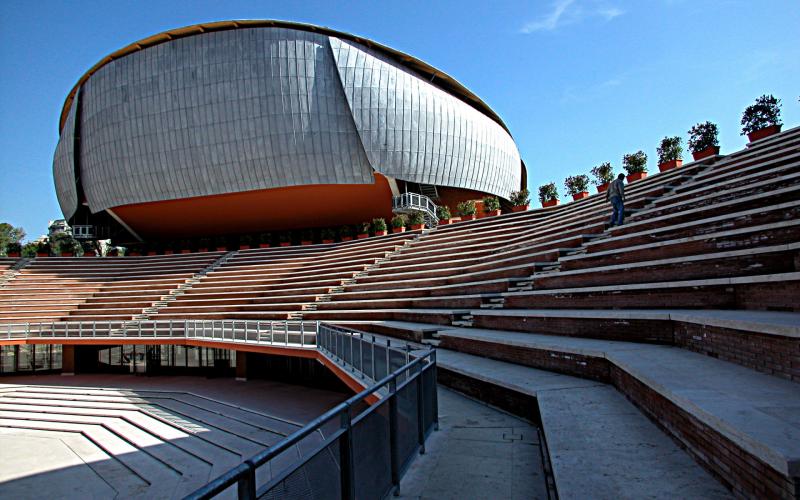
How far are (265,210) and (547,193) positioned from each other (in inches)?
840

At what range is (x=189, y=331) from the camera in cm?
2108

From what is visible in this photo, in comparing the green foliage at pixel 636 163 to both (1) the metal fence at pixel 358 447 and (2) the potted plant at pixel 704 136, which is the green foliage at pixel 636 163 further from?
(1) the metal fence at pixel 358 447

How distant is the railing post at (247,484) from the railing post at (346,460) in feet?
3.57

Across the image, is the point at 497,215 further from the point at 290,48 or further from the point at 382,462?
the point at 382,462

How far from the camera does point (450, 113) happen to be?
35750 mm

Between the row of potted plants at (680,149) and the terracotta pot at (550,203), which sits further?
the terracotta pot at (550,203)

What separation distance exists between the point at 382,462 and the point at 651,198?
1413 centimetres

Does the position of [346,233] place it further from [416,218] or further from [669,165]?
[669,165]

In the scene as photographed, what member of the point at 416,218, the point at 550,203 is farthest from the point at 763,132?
the point at 416,218

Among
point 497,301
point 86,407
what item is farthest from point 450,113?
point 86,407

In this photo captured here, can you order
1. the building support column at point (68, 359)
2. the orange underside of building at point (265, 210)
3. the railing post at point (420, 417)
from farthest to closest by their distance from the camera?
the orange underside of building at point (265, 210), the building support column at point (68, 359), the railing post at point (420, 417)

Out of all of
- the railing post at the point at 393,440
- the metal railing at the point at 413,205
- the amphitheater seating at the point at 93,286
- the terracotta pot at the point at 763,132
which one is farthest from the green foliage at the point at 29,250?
the terracotta pot at the point at 763,132

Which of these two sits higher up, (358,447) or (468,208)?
(468,208)

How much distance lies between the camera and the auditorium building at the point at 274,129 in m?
32.9
